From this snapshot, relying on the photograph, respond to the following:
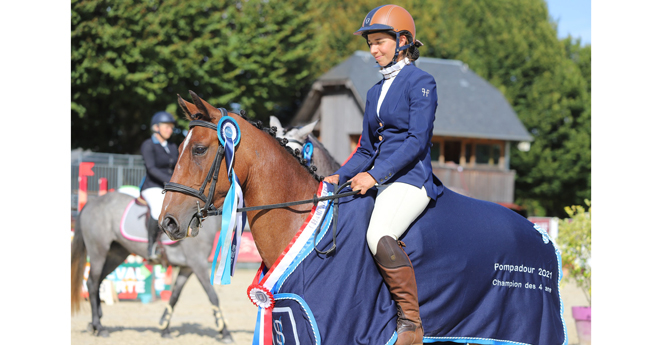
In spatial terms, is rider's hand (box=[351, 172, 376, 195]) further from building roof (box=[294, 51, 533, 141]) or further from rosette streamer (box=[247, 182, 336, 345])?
building roof (box=[294, 51, 533, 141])

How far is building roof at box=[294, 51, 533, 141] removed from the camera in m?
30.2

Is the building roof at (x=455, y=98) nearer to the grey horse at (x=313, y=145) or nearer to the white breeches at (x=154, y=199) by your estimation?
the white breeches at (x=154, y=199)

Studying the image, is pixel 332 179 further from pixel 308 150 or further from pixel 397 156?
pixel 308 150

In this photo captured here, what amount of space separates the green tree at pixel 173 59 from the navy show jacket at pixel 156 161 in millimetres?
13887

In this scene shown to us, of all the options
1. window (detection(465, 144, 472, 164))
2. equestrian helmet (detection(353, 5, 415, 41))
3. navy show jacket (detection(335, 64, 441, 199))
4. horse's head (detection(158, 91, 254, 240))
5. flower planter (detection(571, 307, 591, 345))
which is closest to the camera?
horse's head (detection(158, 91, 254, 240))

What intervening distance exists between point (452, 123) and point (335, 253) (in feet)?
91.3

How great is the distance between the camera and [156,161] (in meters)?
8.31

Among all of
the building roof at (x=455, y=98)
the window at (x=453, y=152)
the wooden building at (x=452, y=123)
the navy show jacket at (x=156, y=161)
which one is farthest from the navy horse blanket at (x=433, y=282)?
the window at (x=453, y=152)

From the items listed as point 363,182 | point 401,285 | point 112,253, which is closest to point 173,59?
point 112,253

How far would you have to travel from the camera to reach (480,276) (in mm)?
4066

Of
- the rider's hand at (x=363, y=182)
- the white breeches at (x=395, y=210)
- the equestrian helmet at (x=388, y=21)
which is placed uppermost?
the equestrian helmet at (x=388, y=21)

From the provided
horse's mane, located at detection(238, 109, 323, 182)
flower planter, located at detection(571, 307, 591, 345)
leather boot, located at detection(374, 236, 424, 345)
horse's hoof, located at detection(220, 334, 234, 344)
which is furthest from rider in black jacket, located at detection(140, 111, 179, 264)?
flower planter, located at detection(571, 307, 591, 345)

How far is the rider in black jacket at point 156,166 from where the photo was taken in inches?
322
